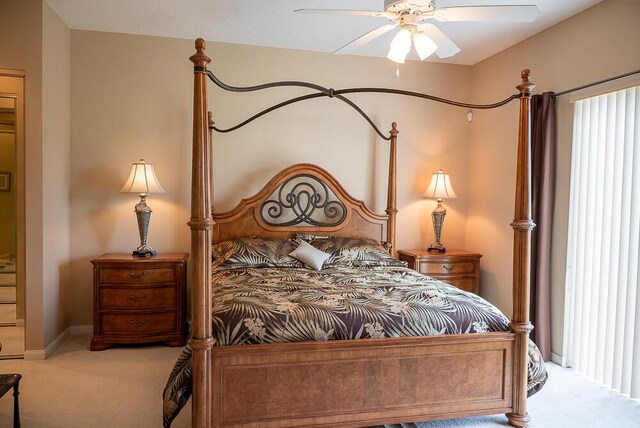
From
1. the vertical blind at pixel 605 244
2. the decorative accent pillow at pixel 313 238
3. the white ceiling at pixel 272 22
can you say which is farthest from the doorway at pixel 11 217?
the vertical blind at pixel 605 244

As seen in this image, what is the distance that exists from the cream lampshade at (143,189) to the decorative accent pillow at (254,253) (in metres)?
0.67

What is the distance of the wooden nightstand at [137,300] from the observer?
380 centimetres

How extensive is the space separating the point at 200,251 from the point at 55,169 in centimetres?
248

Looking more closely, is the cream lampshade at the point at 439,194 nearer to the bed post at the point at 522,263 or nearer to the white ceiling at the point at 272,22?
the white ceiling at the point at 272,22

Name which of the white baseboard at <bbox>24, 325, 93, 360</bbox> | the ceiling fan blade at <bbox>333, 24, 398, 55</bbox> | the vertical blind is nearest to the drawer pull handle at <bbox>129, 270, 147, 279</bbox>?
the white baseboard at <bbox>24, 325, 93, 360</bbox>

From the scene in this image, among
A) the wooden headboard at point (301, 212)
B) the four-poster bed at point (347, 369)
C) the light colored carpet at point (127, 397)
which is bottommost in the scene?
the light colored carpet at point (127, 397)

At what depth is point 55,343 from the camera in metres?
3.80

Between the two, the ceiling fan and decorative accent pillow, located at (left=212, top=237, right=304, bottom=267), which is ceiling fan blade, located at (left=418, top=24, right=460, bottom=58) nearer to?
the ceiling fan

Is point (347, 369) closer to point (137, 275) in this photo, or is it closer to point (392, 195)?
point (137, 275)

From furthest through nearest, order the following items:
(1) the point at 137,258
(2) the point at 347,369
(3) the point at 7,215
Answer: (3) the point at 7,215, (1) the point at 137,258, (2) the point at 347,369

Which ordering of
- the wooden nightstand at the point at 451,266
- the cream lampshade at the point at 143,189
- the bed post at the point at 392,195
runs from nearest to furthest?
the cream lampshade at the point at 143,189 < the wooden nightstand at the point at 451,266 < the bed post at the point at 392,195

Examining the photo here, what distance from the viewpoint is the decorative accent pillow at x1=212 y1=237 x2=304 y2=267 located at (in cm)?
370

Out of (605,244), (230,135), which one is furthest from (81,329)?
(605,244)

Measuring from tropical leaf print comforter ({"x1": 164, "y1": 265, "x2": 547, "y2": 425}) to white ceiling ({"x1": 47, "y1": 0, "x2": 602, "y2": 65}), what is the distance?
2215mm
